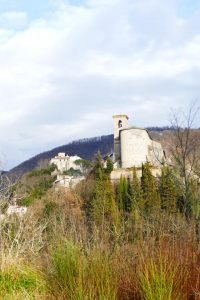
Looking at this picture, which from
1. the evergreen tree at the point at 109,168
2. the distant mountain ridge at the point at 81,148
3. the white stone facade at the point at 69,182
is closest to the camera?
the evergreen tree at the point at 109,168

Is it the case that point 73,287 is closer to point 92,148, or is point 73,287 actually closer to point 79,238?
point 79,238

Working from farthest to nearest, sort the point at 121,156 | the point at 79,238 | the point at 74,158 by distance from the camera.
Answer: the point at 74,158, the point at 121,156, the point at 79,238

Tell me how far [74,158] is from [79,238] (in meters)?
77.7

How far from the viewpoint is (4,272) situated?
488 cm

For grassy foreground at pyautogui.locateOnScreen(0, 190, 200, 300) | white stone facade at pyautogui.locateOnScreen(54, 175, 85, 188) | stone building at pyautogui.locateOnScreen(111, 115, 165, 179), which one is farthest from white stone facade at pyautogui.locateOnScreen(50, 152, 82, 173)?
grassy foreground at pyautogui.locateOnScreen(0, 190, 200, 300)

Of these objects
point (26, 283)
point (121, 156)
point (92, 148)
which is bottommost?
point (26, 283)

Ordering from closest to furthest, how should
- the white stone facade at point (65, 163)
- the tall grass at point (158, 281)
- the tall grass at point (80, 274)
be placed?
1. the tall grass at point (158, 281)
2. the tall grass at point (80, 274)
3. the white stone facade at point (65, 163)

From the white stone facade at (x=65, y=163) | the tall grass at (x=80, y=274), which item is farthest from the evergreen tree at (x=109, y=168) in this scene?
the tall grass at (x=80, y=274)

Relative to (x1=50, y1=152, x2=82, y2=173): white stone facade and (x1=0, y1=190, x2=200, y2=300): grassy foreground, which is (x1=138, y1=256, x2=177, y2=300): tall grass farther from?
(x1=50, y1=152, x2=82, y2=173): white stone facade

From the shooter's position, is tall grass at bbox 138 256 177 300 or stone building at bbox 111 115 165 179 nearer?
tall grass at bbox 138 256 177 300

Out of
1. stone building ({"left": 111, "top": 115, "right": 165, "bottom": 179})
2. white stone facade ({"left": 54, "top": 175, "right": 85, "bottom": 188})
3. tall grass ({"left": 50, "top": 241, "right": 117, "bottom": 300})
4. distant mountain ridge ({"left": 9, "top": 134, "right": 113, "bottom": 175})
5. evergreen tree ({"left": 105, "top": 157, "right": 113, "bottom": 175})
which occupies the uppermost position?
distant mountain ridge ({"left": 9, "top": 134, "right": 113, "bottom": 175})

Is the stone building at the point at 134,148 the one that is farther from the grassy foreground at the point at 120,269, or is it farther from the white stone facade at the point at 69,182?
the grassy foreground at the point at 120,269

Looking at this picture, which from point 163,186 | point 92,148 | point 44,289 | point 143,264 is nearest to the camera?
point 143,264

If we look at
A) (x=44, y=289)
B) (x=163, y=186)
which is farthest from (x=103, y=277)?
(x=163, y=186)
